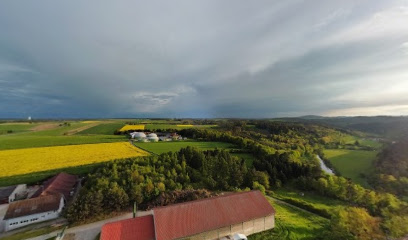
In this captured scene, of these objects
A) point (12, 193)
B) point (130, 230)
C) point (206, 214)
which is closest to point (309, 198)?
point (206, 214)

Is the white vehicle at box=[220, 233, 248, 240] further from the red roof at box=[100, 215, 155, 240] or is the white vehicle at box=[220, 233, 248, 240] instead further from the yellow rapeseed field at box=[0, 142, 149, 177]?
the yellow rapeseed field at box=[0, 142, 149, 177]

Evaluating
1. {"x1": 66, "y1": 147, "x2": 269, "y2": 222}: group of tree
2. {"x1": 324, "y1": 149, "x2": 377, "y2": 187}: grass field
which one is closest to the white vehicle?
{"x1": 66, "y1": 147, "x2": 269, "y2": 222}: group of tree

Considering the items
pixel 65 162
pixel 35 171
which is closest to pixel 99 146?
pixel 65 162

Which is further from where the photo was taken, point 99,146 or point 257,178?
point 99,146

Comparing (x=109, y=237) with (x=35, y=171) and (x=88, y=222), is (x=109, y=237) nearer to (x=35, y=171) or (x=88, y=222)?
(x=88, y=222)

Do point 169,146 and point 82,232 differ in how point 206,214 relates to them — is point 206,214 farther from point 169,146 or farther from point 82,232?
point 169,146
